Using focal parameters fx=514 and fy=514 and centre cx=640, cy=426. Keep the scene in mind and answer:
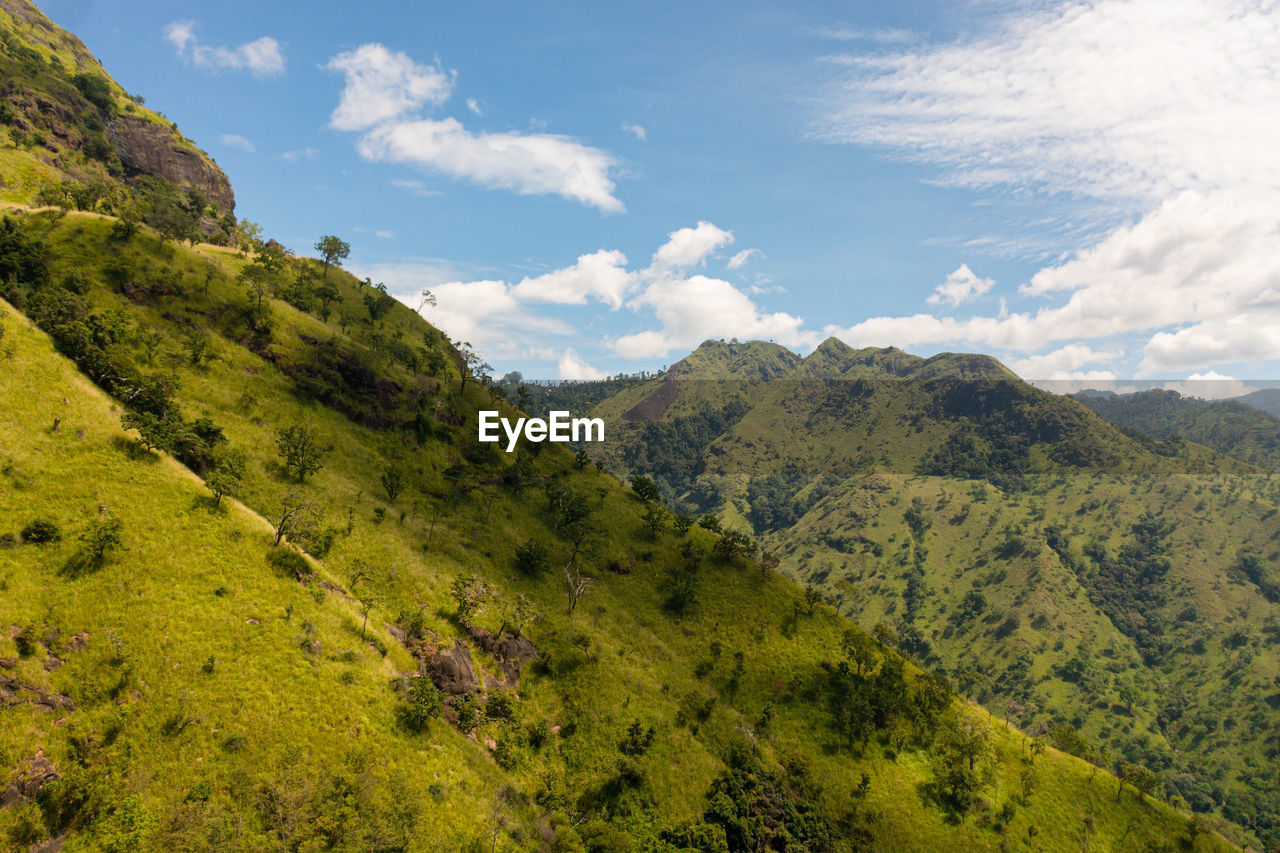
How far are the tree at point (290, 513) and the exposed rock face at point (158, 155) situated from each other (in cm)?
18802

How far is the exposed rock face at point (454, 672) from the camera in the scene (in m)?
56.6

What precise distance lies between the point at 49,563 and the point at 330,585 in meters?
21.3

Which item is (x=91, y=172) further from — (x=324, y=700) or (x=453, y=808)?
(x=453, y=808)

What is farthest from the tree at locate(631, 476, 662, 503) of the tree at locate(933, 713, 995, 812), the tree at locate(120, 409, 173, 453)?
the tree at locate(120, 409, 173, 453)

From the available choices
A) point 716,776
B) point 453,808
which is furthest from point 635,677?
point 453,808

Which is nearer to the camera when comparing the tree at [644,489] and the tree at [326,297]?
the tree at [644,489]

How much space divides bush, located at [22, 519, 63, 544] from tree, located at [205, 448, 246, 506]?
39.6 ft

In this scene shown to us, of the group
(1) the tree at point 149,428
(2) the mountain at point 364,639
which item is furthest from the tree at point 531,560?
(1) the tree at point 149,428

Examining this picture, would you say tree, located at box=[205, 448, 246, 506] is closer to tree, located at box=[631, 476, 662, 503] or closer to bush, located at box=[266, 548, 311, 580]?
bush, located at box=[266, 548, 311, 580]

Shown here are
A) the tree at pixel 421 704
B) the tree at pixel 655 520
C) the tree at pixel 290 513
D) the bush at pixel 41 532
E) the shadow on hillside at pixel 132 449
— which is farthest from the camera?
the tree at pixel 655 520

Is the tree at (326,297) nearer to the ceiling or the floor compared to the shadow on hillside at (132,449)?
nearer to the ceiling

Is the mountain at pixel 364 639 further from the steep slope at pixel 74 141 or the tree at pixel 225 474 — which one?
the steep slope at pixel 74 141

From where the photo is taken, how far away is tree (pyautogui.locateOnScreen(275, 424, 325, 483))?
70.4 meters

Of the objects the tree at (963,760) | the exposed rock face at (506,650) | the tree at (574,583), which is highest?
the tree at (574,583)
